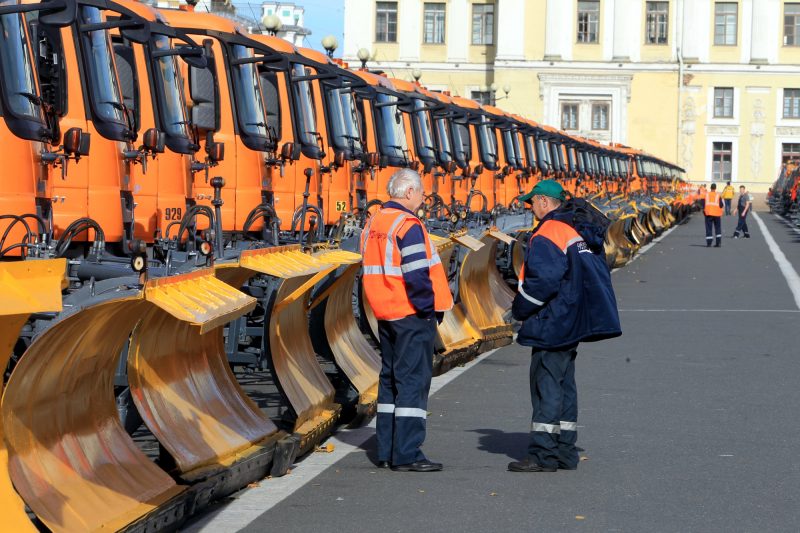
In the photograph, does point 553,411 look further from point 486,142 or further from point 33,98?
point 486,142

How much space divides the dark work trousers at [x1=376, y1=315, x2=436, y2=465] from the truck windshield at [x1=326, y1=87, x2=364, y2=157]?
292 inches

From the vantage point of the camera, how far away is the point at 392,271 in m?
9.98

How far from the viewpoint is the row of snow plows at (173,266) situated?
23.1 ft

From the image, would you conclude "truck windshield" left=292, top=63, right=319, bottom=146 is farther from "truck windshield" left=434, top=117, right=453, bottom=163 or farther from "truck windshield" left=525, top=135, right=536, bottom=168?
"truck windshield" left=525, top=135, right=536, bottom=168

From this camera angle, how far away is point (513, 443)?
35.4 feet

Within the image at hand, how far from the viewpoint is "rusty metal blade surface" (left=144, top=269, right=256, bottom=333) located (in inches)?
279

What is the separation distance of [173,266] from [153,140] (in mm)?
1564

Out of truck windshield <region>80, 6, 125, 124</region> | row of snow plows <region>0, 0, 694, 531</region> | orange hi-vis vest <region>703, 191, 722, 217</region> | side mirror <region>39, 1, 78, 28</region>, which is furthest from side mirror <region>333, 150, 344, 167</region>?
orange hi-vis vest <region>703, 191, 722, 217</region>

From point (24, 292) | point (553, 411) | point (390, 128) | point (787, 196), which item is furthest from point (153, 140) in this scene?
point (787, 196)

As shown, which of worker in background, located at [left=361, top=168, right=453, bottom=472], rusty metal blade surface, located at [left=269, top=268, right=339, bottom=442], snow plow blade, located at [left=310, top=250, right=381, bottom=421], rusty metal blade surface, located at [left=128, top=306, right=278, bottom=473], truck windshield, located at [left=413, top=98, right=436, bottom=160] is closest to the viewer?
rusty metal blade surface, located at [left=128, top=306, right=278, bottom=473]

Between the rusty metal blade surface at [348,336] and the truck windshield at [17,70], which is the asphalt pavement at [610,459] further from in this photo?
the truck windshield at [17,70]

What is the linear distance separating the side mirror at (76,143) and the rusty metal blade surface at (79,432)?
2452mm

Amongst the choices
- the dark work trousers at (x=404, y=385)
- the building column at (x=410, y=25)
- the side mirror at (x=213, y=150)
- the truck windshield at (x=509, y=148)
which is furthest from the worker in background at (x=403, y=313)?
the building column at (x=410, y=25)

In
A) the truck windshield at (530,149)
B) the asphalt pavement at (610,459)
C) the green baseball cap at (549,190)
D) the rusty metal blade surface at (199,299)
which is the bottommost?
the asphalt pavement at (610,459)
